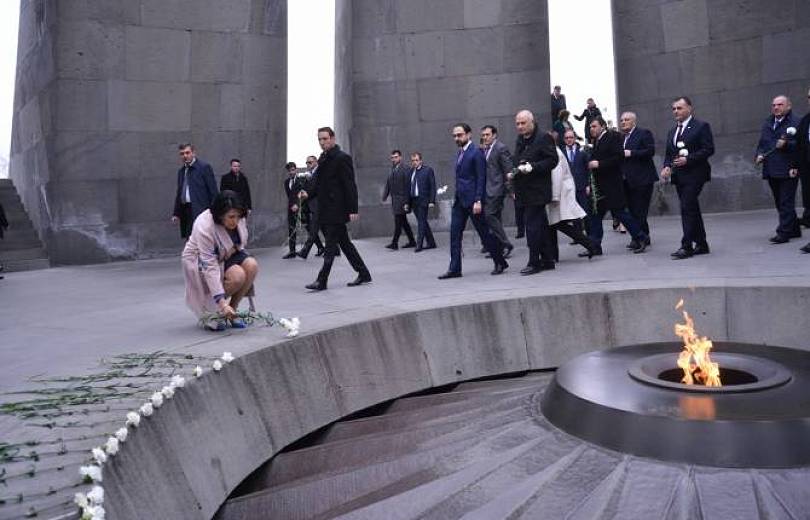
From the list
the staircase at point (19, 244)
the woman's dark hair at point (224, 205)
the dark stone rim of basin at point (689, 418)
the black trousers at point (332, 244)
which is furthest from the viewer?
the staircase at point (19, 244)

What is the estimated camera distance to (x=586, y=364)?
4699mm

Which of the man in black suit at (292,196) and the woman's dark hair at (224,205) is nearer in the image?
the woman's dark hair at (224,205)

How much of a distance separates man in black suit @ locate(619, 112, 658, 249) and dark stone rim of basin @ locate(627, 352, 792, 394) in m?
5.37

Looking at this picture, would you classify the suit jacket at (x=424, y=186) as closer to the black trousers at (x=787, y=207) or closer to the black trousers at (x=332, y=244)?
the black trousers at (x=332, y=244)

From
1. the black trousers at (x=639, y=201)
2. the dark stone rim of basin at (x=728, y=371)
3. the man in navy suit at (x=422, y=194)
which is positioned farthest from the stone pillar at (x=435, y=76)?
the dark stone rim of basin at (x=728, y=371)

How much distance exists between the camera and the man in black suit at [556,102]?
16.4m

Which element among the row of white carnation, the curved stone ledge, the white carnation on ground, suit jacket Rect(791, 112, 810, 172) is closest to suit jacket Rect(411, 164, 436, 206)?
suit jacket Rect(791, 112, 810, 172)

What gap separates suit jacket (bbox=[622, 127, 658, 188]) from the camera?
31.8ft

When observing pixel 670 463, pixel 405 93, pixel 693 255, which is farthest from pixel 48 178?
pixel 670 463

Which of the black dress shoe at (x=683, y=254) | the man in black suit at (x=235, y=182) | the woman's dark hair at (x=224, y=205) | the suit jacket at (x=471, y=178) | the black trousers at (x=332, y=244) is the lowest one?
the black dress shoe at (x=683, y=254)

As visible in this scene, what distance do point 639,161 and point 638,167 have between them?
0.09m

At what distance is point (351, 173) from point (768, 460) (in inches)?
229

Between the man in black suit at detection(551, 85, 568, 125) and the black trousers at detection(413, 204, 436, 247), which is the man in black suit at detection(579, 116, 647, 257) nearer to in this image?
the black trousers at detection(413, 204, 436, 247)

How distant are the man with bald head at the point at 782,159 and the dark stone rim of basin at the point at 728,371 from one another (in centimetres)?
551
